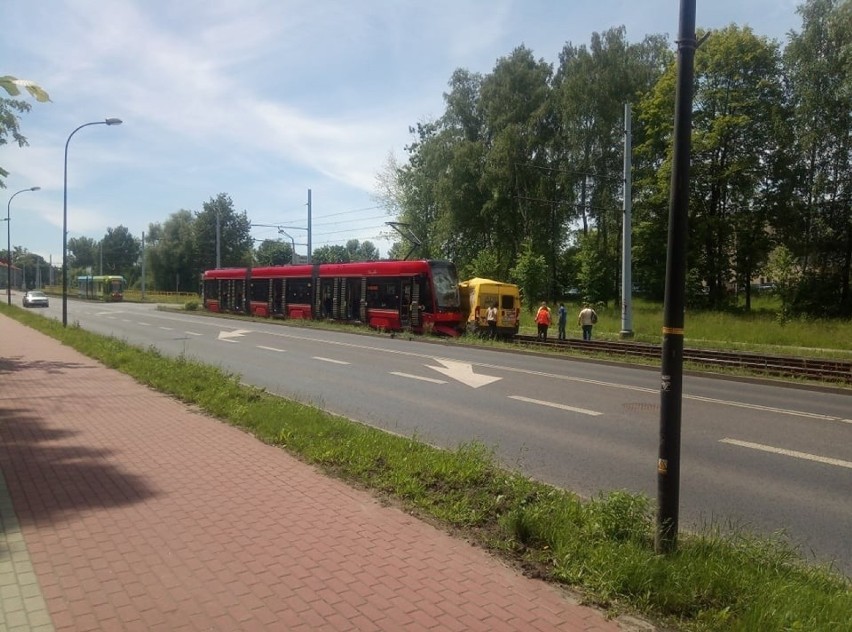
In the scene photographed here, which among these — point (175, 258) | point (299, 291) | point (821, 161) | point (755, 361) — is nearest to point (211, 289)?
point (299, 291)

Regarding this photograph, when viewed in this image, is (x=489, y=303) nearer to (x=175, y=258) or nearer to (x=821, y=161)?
(x=821, y=161)

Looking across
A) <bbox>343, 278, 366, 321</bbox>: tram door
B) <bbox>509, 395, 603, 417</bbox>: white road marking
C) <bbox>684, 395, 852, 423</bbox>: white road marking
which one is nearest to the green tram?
<bbox>343, 278, 366, 321</bbox>: tram door

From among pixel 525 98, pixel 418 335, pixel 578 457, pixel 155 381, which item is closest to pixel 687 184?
pixel 578 457

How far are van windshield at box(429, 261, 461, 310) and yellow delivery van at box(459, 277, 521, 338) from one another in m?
0.81

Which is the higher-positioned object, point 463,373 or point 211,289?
point 211,289

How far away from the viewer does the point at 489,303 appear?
28.5 m

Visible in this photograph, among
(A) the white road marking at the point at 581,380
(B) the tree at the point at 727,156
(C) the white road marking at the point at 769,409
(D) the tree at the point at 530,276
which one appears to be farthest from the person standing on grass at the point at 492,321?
(B) the tree at the point at 727,156

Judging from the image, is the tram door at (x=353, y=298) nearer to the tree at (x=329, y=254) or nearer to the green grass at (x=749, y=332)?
the green grass at (x=749, y=332)

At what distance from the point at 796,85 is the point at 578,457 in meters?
35.2

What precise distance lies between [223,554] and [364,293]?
26.9 m

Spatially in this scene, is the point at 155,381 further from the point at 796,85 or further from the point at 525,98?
the point at 525,98

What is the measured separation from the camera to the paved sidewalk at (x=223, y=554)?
3684 millimetres

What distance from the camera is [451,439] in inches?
352

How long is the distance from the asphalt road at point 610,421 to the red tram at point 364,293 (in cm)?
690
